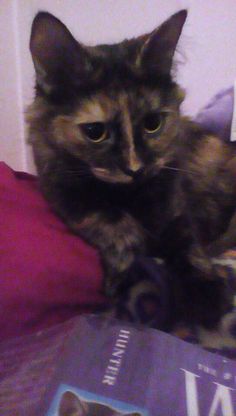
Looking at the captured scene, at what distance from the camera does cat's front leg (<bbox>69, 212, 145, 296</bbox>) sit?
889mm

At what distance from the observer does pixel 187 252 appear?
35.8 inches

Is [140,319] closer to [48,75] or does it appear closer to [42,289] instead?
[42,289]

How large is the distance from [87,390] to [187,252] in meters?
0.42

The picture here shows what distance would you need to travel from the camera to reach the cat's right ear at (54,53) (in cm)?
79

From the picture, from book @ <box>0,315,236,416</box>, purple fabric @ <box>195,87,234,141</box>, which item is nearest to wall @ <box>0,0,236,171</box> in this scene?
purple fabric @ <box>195,87,234,141</box>

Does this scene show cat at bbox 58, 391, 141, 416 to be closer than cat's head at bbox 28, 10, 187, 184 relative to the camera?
Yes

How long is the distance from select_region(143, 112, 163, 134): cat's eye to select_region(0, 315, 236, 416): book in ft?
1.32

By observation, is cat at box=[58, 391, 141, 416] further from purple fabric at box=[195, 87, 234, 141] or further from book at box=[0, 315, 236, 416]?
purple fabric at box=[195, 87, 234, 141]

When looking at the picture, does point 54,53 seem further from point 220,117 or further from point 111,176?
point 220,117

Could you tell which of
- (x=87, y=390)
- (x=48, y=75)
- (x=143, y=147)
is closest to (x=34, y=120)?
(x=48, y=75)

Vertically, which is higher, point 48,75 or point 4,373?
point 48,75

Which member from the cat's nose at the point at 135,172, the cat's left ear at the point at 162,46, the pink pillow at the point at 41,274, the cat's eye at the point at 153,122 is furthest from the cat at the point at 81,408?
the cat's left ear at the point at 162,46

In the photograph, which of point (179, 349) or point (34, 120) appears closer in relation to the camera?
point (179, 349)

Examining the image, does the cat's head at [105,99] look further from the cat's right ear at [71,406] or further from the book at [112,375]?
the cat's right ear at [71,406]
